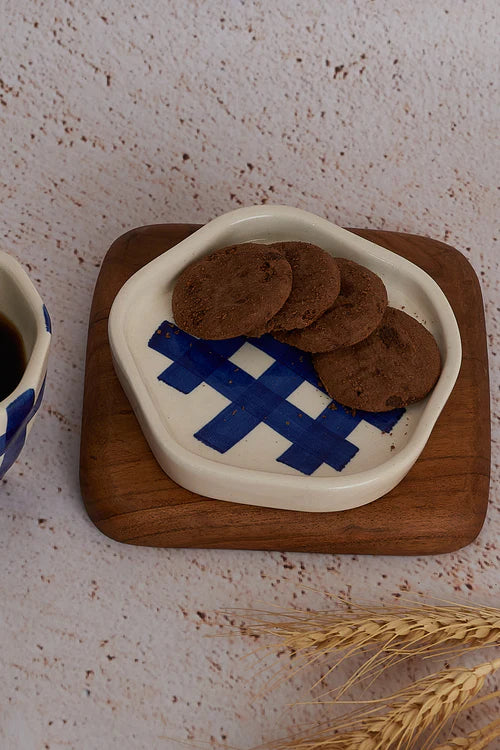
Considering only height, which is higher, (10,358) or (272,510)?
(10,358)

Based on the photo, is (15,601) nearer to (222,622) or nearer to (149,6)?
(222,622)

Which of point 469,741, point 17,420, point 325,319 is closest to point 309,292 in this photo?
point 325,319

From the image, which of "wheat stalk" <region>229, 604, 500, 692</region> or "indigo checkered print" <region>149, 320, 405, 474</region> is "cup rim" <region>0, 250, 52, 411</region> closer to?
"indigo checkered print" <region>149, 320, 405, 474</region>

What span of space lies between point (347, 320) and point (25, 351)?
1.15ft

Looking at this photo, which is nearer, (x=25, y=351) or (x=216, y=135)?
(x=25, y=351)

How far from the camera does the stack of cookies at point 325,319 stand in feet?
3.41

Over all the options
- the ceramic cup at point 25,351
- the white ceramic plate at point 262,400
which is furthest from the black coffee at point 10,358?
the white ceramic plate at point 262,400

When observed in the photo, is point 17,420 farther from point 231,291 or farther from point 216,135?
point 216,135

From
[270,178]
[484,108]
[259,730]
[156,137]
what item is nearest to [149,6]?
[156,137]

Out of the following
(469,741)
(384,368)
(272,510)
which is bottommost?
(469,741)

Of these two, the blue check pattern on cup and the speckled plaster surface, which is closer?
the blue check pattern on cup

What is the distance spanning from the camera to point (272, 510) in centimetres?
102

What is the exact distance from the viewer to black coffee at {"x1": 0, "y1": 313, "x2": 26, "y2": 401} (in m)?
0.92

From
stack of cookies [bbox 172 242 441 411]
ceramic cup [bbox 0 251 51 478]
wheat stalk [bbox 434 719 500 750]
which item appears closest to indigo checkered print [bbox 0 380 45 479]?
ceramic cup [bbox 0 251 51 478]
